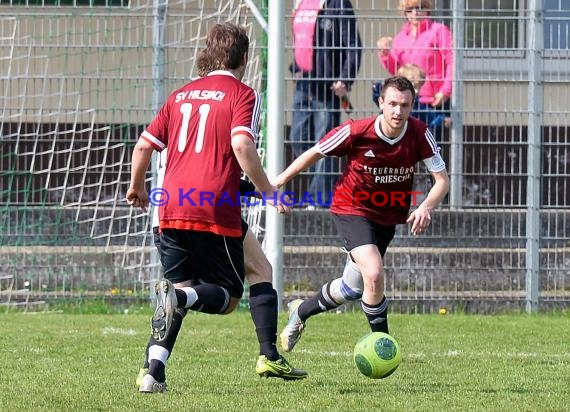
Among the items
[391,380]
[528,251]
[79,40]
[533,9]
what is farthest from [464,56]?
[391,380]

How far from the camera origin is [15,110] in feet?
39.4

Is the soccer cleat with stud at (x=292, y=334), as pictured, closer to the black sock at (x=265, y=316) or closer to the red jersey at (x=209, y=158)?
the black sock at (x=265, y=316)

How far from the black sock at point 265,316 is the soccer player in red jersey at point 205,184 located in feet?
0.33

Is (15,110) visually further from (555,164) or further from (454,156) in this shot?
(555,164)

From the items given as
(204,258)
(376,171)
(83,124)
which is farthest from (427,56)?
(204,258)

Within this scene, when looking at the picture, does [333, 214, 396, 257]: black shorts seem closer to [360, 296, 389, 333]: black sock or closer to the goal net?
[360, 296, 389, 333]: black sock

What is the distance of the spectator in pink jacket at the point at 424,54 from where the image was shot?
11.7 meters

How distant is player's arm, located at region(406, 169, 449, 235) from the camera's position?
25.0 feet

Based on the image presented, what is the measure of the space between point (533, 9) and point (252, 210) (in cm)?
321

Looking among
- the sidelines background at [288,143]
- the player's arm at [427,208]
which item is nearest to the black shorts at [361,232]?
the player's arm at [427,208]

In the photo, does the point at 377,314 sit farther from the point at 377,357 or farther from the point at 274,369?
the point at 274,369

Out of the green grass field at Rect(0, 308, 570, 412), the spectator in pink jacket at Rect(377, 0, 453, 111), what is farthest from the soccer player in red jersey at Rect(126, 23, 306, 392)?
the spectator in pink jacket at Rect(377, 0, 453, 111)

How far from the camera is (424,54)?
462 inches

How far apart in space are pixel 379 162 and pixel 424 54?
3.68 metres
